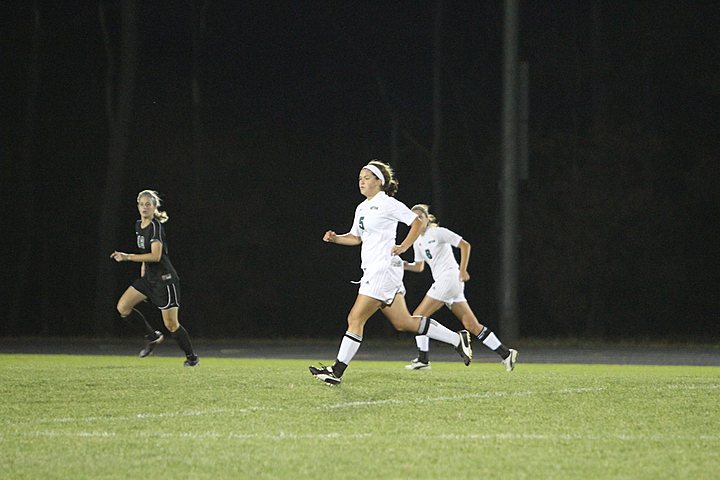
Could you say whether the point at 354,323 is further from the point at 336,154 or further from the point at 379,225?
the point at 336,154

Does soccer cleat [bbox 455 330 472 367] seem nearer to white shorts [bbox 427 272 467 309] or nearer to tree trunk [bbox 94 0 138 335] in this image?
white shorts [bbox 427 272 467 309]

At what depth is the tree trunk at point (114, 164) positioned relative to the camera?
127 ft

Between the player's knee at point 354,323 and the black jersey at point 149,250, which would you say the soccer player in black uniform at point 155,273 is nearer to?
the black jersey at point 149,250

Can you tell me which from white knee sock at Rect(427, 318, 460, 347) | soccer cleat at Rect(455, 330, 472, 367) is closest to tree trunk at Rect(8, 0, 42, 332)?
white knee sock at Rect(427, 318, 460, 347)

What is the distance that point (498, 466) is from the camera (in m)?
7.66

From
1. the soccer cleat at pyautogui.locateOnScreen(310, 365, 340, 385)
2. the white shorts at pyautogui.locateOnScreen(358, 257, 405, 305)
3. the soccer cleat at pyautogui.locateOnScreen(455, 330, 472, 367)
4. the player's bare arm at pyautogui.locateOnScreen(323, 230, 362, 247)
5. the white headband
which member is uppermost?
the white headband

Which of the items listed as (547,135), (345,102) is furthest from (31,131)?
(547,135)

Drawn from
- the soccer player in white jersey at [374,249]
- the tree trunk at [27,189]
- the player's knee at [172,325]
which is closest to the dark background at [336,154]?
the tree trunk at [27,189]

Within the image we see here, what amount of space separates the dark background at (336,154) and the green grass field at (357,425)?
22738mm

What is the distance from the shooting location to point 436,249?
56.6ft

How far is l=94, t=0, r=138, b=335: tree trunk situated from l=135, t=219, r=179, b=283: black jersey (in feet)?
74.0

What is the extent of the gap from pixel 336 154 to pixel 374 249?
109 feet

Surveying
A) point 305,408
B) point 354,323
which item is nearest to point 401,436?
point 305,408

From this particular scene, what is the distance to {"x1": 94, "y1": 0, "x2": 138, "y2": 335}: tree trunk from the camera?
1522 inches
